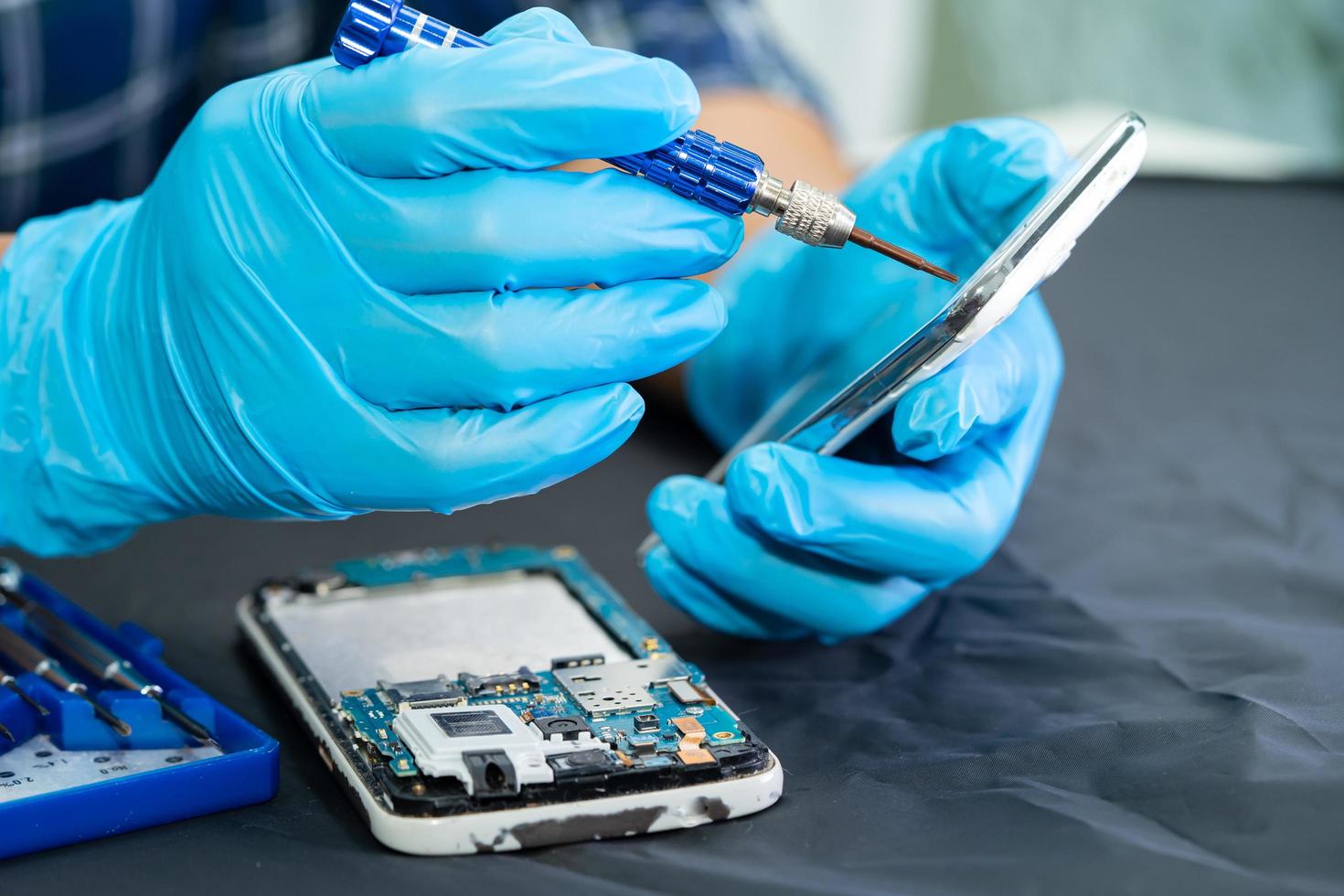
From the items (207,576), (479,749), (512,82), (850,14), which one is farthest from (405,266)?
(850,14)

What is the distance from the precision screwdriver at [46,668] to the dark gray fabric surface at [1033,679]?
65 millimetres

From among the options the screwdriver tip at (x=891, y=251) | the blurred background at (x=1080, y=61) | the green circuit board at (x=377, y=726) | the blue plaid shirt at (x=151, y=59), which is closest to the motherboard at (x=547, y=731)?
the green circuit board at (x=377, y=726)

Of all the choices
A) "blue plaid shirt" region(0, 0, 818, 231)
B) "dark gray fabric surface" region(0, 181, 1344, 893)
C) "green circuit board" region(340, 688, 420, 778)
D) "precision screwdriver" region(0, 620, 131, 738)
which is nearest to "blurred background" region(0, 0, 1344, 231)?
"blue plaid shirt" region(0, 0, 818, 231)

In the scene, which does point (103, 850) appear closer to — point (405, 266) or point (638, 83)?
point (405, 266)

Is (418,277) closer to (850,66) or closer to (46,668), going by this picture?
(46,668)

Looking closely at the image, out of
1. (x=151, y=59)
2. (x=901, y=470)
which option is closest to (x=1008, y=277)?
(x=901, y=470)

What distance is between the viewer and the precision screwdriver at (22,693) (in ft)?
2.16

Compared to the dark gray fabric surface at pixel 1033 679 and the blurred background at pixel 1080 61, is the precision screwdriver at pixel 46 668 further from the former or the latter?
the blurred background at pixel 1080 61

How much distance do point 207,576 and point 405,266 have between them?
1.22ft

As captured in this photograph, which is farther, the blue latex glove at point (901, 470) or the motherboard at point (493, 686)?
the blue latex glove at point (901, 470)

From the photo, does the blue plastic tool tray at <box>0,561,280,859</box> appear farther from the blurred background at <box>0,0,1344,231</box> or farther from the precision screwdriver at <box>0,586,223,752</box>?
the blurred background at <box>0,0,1344,231</box>

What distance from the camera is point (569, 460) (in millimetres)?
736

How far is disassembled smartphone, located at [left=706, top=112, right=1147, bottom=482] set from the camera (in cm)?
67

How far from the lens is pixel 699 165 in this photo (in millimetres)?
718
